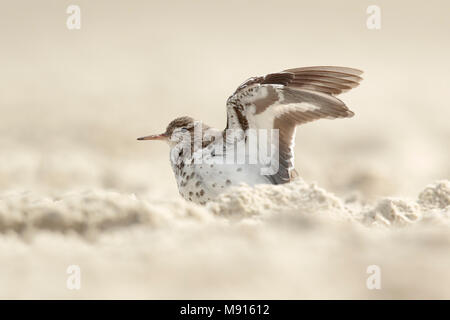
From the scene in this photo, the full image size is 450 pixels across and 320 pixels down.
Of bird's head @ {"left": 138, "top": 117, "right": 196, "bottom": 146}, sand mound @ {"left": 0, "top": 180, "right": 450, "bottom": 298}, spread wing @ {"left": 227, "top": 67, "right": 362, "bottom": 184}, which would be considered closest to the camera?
sand mound @ {"left": 0, "top": 180, "right": 450, "bottom": 298}

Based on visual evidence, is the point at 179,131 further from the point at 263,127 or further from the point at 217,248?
the point at 217,248

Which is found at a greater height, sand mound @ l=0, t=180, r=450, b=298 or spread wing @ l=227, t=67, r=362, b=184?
spread wing @ l=227, t=67, r=362, b=184

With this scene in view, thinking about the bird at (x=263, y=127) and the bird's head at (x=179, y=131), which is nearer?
the bird at (x=263, y=127)

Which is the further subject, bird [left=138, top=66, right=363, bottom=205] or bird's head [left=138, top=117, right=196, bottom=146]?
bird's head [left=138, top=117, right=196, bottom=146]

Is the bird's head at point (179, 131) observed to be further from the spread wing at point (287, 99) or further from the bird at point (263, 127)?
the spread wing at point (287, 99)

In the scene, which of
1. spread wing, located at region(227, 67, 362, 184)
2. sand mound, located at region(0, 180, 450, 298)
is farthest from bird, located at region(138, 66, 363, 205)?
sand mound, located at region(0, 180, 450, 298)

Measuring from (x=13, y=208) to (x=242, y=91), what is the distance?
5.92ft

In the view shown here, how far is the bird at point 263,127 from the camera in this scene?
5.47 m

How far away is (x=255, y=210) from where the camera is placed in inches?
180

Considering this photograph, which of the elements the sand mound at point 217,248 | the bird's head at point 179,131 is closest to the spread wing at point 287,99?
the bird's head at point 179,131

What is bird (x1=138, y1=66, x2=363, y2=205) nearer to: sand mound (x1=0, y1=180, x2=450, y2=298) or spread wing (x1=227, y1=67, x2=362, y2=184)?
spread wing (x1=227, y1=67, x2=362, y2=184)

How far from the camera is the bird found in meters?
5.47
